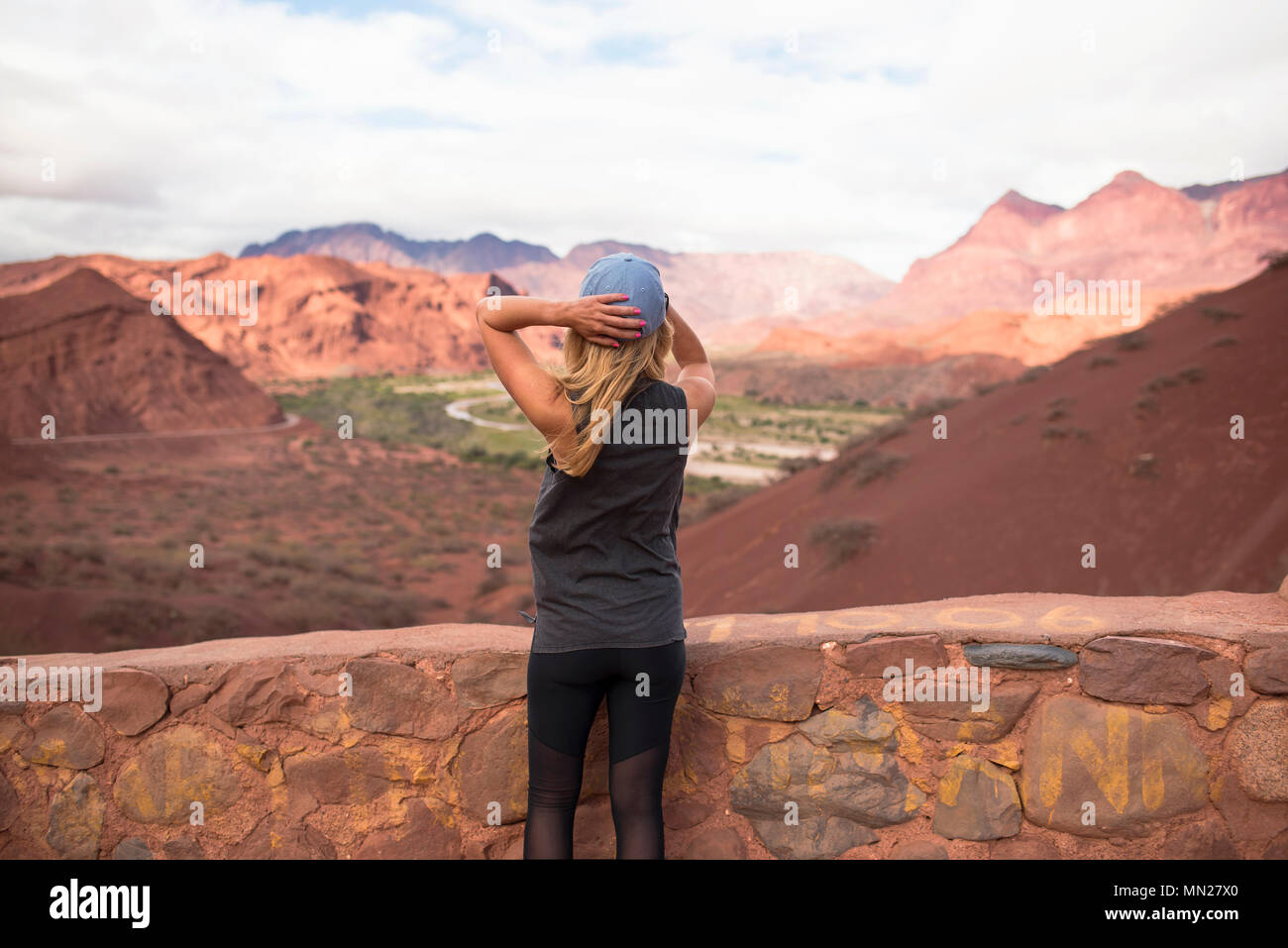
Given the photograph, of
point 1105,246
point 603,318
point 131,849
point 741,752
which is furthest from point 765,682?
point 1105,246

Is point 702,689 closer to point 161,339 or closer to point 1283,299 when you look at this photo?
point 1283,299

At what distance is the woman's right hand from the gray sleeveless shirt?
0.48ft

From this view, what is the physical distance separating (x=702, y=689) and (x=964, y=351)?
230 ft

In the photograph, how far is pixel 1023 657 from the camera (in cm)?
233

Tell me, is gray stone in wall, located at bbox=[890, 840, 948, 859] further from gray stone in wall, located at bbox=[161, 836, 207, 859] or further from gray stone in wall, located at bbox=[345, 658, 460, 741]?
gray stone in wall, located at bbox=[161, 836, 207, 859]

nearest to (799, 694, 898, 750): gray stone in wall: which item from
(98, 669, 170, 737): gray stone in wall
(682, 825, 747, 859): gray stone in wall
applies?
(682, 825, 747, 859): gray stone in wall

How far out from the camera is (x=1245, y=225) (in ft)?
347

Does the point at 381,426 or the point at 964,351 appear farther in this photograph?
the point at 964,351

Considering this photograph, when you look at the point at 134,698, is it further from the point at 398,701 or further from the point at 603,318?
the point at 603,318

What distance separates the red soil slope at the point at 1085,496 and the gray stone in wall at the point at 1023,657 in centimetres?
816

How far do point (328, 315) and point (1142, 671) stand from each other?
9059 cm

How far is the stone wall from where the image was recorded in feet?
7.63

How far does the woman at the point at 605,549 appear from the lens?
5.90 feet
